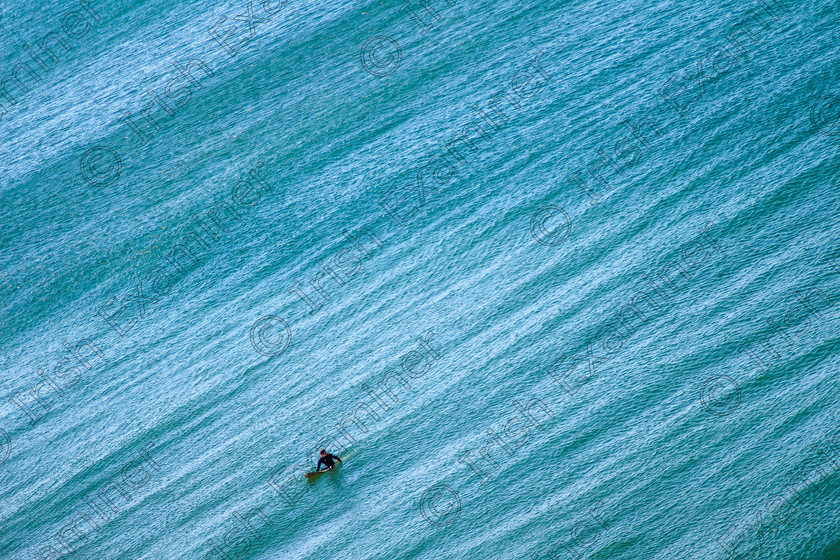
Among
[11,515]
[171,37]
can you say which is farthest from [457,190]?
[11,515]

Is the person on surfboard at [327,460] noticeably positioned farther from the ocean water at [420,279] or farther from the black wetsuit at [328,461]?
the ocean water at [420,279]

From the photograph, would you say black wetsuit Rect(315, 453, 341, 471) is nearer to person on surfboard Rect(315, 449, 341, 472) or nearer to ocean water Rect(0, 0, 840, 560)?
person on surfboard Rect(315, 449, 341, 472)

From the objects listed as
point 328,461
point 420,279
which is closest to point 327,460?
point 328,461

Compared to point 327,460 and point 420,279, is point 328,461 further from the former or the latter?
point 420,279

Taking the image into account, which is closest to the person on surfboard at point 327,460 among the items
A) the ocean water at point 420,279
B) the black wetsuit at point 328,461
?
the black wetsuit at point 328,461

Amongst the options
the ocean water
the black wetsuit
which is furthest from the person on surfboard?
the ocean water
